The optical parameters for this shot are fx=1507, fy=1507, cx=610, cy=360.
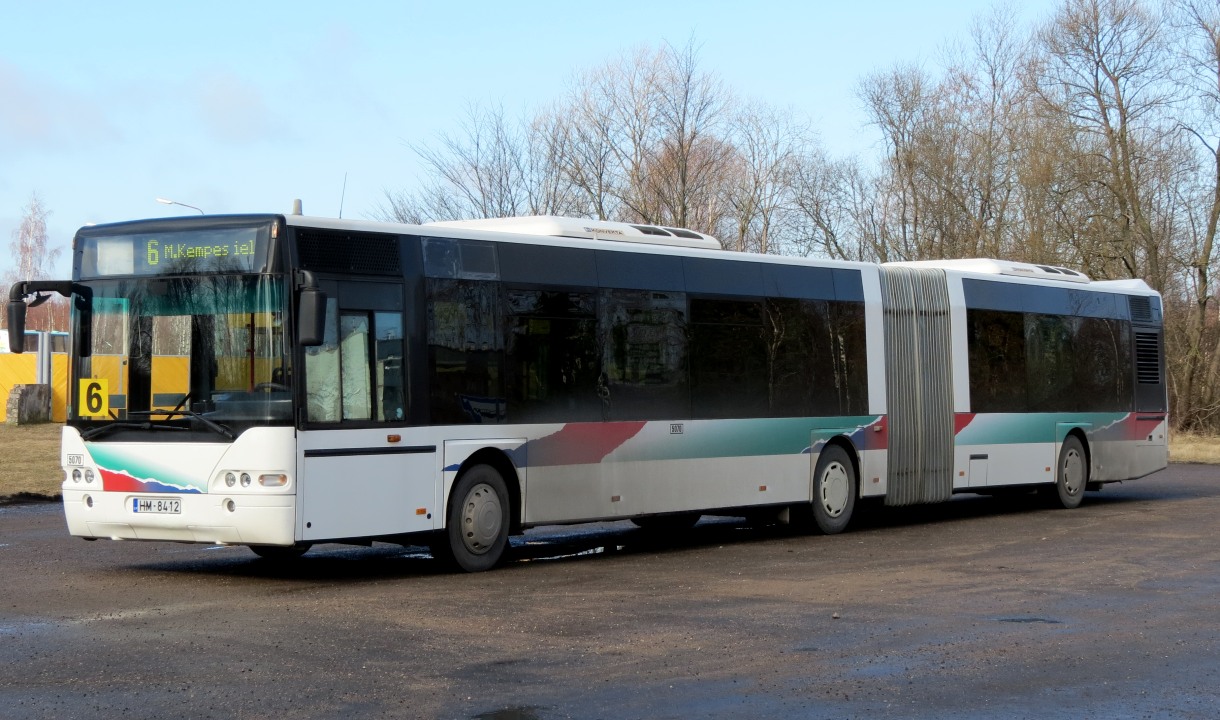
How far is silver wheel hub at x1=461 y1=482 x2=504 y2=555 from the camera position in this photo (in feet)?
44.6

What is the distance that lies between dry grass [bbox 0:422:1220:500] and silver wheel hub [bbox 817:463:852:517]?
40.1 feet

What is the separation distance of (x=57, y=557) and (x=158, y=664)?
6.65 meters

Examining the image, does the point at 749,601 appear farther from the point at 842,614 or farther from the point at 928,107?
the point at 928,107

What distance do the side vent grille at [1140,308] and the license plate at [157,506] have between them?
1688cm

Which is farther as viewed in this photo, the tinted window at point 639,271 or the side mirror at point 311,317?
the tinted window at point 639,271

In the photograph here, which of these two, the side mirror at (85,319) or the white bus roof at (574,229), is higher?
the white bus roof at (574,229)

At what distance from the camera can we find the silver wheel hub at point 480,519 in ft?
44.6

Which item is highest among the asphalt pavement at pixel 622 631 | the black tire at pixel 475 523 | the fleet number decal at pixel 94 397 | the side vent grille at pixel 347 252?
the side vent grille at pixel 347 252

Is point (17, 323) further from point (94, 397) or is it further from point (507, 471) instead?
point (507, 471)

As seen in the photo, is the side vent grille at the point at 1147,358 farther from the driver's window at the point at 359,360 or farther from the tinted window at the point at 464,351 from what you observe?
the driver's window at the point at 359,360

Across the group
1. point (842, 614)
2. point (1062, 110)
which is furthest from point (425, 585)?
point (1062, 110)

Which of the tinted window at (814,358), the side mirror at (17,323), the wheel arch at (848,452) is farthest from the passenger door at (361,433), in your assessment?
the wheel arch at (848,452)

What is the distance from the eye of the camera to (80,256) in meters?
13.1

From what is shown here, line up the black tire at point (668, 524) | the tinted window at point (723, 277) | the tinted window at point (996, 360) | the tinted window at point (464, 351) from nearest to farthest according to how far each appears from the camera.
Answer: the tinted window at point (464, 351)
the tinted window at point (723, 277)
the black tire at point (668, 524)
the tinted window at point (996, 360)
